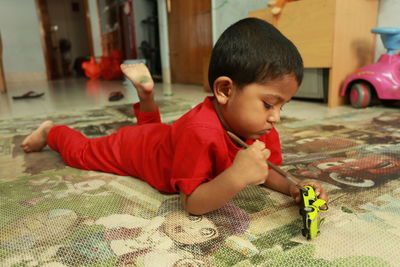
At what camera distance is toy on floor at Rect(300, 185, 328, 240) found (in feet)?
1.65

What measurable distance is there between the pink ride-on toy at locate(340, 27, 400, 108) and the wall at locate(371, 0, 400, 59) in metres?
0.27

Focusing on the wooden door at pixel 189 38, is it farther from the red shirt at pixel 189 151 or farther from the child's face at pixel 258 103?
the child's face at pixel 258 103

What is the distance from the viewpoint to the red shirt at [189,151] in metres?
0.56

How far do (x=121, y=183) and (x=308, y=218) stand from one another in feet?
1.48

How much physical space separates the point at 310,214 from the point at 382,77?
1.46m

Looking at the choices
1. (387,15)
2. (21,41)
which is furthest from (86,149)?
(21,41)

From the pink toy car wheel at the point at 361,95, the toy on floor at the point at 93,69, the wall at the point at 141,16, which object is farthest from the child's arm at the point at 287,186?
the toy on floor at the point at 93,69

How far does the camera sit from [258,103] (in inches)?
22.0

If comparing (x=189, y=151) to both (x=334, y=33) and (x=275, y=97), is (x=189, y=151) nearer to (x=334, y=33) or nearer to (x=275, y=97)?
(x=275, y=97)

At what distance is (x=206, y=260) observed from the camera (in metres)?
0.47

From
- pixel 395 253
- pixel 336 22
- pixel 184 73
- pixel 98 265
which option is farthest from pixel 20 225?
pixel 184 73

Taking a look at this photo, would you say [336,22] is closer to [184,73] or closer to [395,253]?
[395,253]

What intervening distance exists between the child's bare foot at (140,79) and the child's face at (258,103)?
423mm

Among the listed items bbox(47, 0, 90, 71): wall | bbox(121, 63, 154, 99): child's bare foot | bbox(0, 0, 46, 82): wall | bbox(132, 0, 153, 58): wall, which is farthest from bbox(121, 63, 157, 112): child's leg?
bbox(47, 0, 90, 71): wall
